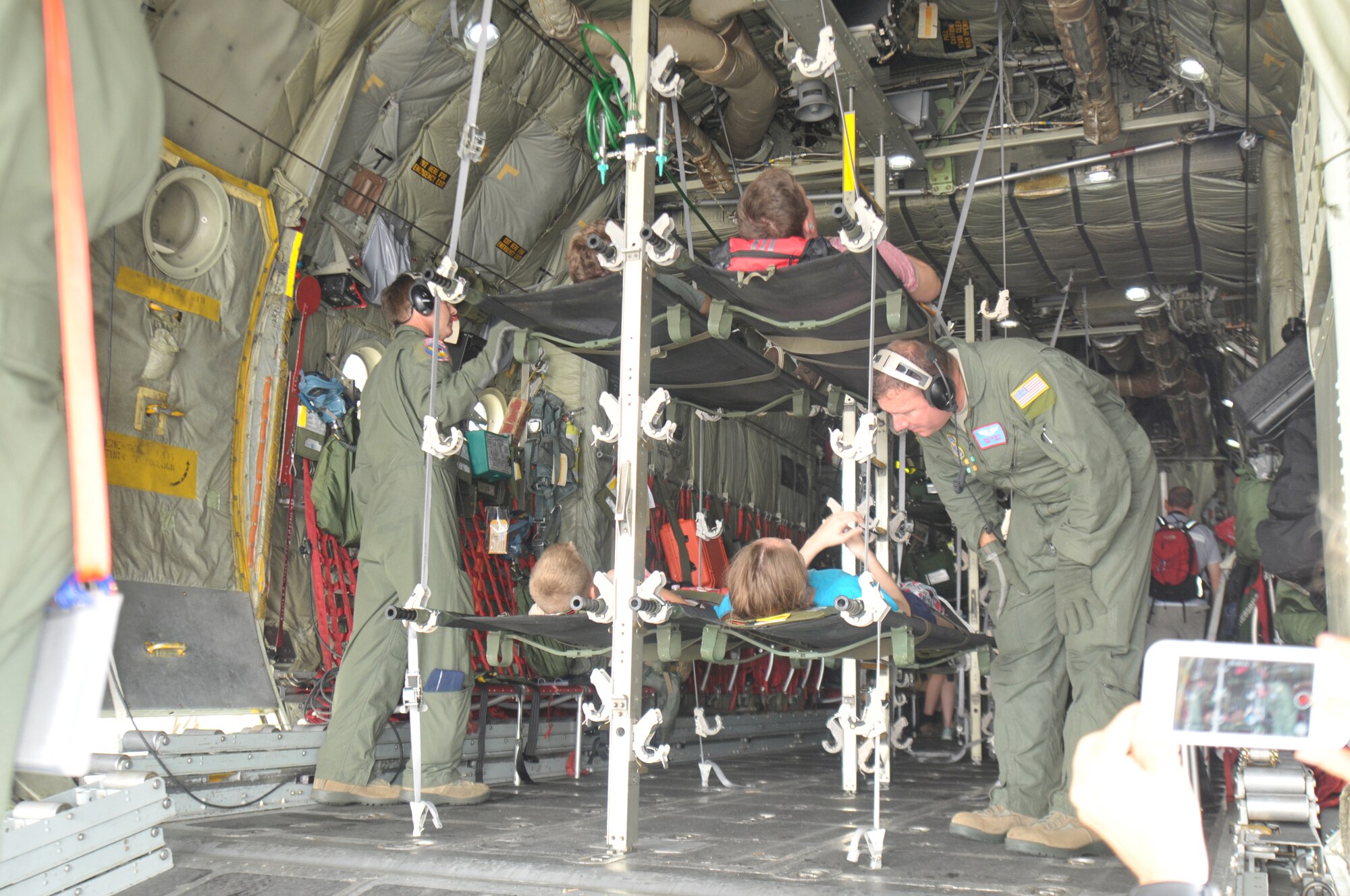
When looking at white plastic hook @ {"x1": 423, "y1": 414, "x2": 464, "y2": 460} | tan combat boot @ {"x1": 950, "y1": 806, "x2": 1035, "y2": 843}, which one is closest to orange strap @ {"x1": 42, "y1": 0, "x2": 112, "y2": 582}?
white plastic hook @ {"x1": 423, "y1": 414, "x2": 464, "y2": 460}

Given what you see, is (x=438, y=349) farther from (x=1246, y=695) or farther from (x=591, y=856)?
(x=1246, y=695)

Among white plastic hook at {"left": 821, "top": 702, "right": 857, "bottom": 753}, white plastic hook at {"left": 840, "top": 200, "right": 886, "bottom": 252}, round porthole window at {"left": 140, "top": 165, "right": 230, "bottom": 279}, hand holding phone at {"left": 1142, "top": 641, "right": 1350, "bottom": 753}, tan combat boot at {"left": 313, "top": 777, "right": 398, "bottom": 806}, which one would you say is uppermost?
round porthole window at {"left": 140, "top": 165, "right": 230, "bottom": 279}

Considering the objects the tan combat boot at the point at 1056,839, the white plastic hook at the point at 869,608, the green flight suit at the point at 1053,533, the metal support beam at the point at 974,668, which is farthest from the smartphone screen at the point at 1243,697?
the metal support beam at the point at 974,668

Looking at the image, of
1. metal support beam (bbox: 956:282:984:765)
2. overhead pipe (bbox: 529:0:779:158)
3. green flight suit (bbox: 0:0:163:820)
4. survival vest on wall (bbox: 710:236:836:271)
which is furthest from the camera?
metal support beam (bbox: 956:282:984:765)

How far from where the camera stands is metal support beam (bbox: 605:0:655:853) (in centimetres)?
312

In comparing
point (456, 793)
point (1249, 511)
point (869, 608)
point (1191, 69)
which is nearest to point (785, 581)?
point (869, 608)

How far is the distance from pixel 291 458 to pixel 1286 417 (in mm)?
4291

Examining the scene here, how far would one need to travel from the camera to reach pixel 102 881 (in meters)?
2.57

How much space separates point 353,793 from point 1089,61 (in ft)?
15.7

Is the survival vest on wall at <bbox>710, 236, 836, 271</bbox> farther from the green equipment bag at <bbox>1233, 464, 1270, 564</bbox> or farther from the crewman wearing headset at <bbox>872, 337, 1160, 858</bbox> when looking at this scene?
the green equipment bag at <bbox>1233, 464, 1270, 564</bbox>

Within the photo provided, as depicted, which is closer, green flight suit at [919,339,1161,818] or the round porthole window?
green flight suit at [919,339,1161,818]

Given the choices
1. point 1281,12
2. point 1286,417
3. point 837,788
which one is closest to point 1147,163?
point 1281,12

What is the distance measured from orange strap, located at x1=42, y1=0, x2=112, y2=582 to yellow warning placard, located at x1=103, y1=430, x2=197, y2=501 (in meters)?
3.55

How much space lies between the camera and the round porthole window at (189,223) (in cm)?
459
